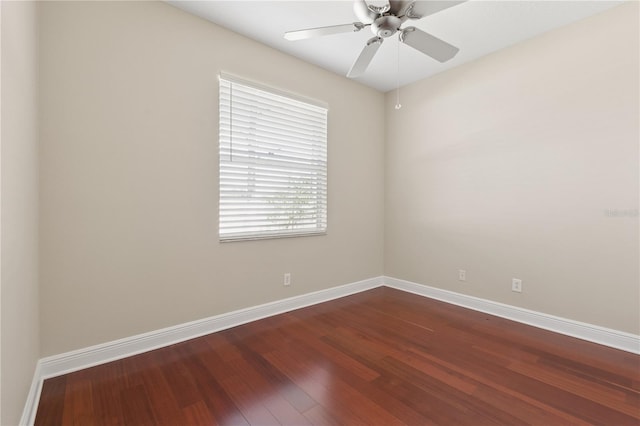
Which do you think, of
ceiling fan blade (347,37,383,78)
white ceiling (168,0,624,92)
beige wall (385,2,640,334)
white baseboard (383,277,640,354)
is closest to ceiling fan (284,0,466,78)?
ceiling fan blade (347,37,383,78)

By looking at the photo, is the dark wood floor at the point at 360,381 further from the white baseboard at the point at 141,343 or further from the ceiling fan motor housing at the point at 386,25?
the ceiling fan motor housing at the point at 386,25

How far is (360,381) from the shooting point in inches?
70.0

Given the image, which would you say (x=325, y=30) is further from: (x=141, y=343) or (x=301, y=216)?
(x=141, y=343)

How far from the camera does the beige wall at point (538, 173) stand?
221 centimetres

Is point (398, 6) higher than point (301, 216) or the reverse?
higher

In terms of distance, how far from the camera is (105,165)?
1.97 meters

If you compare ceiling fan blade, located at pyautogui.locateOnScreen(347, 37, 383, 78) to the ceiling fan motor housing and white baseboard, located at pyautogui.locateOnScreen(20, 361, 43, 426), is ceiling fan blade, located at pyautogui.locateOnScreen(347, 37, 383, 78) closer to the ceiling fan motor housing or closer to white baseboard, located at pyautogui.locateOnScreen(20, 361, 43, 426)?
the ceiling fan motor housing

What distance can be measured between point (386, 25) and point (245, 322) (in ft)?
8.62

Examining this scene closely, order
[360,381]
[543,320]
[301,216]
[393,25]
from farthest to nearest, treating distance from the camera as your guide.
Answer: [301,216] < [543,320] < [360,381] < [393,25]

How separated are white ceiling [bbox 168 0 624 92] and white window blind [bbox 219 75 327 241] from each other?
1.57ft

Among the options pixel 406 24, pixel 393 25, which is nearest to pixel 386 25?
pixel 393 25

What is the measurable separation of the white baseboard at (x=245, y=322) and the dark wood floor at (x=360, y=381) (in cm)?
8

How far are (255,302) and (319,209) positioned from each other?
4.08 feet

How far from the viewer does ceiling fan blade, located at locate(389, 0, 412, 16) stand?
4.82ft
